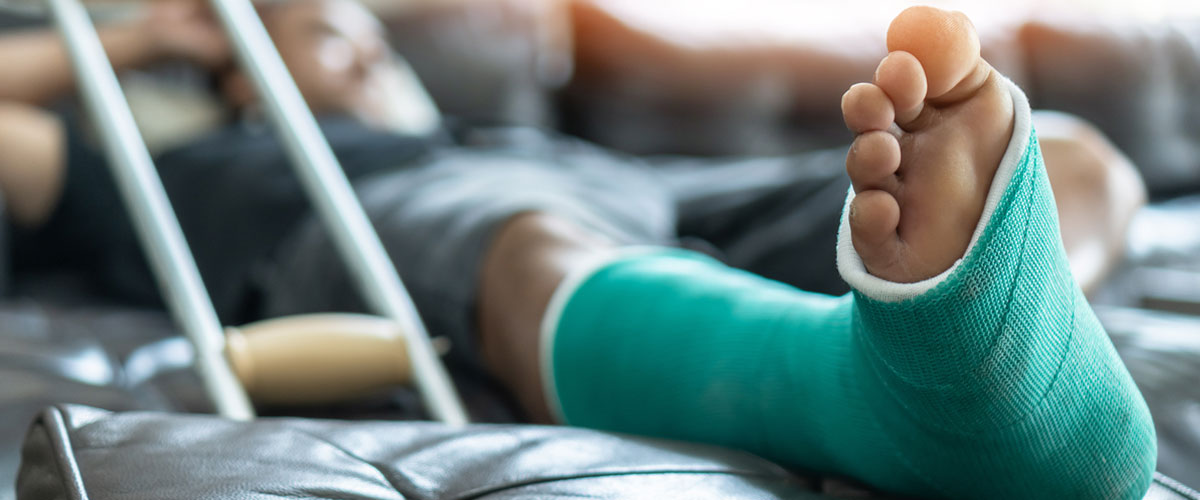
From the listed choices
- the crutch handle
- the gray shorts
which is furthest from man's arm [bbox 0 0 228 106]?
the crutch handle

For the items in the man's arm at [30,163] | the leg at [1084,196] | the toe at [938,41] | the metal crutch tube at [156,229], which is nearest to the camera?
the toe at [938,41]

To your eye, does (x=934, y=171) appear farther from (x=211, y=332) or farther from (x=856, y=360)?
(x=211, y=332)

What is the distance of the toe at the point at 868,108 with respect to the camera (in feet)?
1.22

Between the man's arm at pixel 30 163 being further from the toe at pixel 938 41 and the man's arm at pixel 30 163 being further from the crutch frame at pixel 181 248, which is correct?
the toe at pixel 938 41

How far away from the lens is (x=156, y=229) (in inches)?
28.6

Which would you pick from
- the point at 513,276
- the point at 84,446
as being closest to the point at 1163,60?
the point at 513,276

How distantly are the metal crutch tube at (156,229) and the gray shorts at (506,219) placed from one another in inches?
7.0

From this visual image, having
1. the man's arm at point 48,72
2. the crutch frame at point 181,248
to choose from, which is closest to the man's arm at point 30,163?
the man's arm at point 48,72

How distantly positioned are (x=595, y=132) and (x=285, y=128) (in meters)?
1.01

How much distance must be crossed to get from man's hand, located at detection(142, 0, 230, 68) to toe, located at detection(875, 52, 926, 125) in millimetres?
1169

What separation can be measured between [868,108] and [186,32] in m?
1.18

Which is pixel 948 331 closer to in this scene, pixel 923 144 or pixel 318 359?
pixel 923 144

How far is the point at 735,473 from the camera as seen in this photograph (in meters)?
0.46

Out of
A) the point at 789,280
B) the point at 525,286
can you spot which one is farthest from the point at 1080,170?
the point at 525,286
